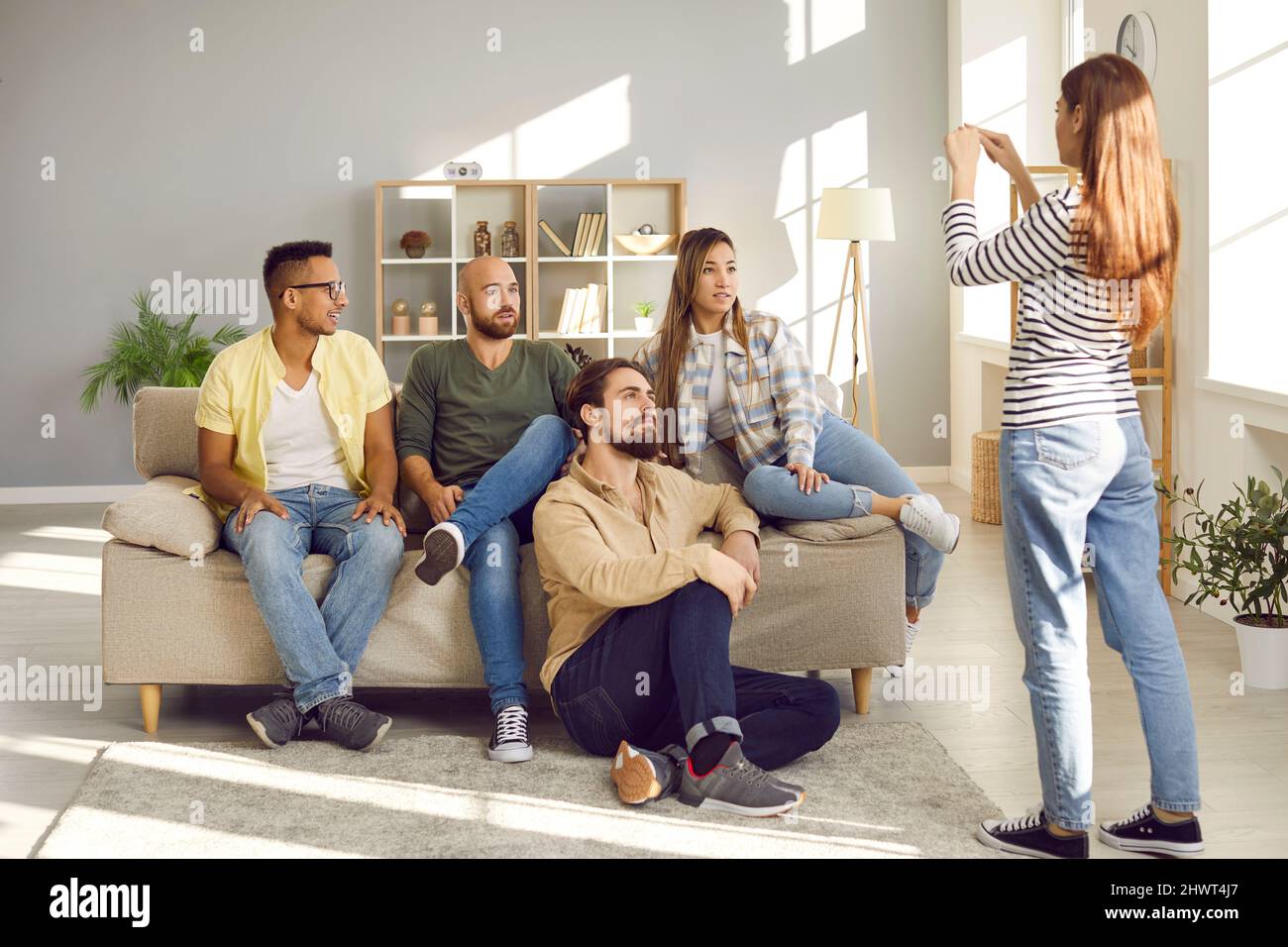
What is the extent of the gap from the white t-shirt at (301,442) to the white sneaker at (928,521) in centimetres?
141

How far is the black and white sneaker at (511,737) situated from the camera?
9.89ft

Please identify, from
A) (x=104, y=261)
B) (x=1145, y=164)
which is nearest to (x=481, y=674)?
(x=1145, y=164)

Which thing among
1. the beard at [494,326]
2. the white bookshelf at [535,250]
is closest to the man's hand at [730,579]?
the beard at [494,326]

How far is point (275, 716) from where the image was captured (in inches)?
123

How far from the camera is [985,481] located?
237 inches

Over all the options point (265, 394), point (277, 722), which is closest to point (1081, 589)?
point (277, 722)

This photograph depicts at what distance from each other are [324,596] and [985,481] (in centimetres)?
361

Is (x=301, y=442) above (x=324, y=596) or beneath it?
above

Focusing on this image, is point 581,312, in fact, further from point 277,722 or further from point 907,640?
point 277,722

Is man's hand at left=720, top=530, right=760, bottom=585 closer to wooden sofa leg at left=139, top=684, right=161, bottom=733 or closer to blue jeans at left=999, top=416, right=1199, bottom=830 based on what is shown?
blue jeans at left=999, top=416, right=1199, bottom=830

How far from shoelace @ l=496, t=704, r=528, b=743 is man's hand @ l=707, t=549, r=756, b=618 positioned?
1.91 feet

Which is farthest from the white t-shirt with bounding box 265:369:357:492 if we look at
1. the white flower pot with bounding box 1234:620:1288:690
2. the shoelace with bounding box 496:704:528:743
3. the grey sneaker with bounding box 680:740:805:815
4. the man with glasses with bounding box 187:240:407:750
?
the white flower pot with bounding box 1234:620:1288:690

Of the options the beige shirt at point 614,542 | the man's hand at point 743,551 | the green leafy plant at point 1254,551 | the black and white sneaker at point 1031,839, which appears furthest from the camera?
the green leafy plant at point 1254,551

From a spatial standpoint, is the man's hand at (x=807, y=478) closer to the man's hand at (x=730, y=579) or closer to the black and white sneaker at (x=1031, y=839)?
the man's hand at (x=730, y=579)
